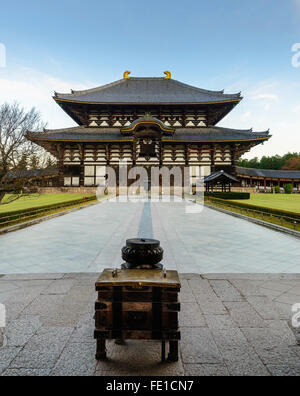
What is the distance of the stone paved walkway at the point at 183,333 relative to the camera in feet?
5.40

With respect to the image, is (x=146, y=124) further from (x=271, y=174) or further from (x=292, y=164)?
(x=292, y=164)

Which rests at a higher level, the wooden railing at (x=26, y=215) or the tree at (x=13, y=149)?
the tree at (x=13, y=149)

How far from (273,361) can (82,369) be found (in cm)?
159

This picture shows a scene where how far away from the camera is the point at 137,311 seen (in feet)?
5.49

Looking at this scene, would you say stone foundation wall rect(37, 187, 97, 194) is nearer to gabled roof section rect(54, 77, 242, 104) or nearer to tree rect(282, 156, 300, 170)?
gabled roof section rect(54, 77, 242, 104)

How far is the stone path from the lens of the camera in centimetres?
401

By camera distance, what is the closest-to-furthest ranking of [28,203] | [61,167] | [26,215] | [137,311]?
1. [137,311]
2. [26,215]
3. [28,203]
4. [61,167]

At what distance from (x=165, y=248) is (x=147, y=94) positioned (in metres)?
30.7

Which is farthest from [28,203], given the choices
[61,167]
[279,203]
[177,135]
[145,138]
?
[177,135]

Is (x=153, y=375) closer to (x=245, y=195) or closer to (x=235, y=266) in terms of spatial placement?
(x=235, y=266)

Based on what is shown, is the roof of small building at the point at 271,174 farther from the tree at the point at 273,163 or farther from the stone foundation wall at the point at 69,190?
the tree at the point at 273,163

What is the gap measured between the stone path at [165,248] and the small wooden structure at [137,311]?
2.16 metres

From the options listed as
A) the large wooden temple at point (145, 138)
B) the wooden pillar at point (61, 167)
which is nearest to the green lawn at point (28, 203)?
the wooden pillar at point (61, 167)

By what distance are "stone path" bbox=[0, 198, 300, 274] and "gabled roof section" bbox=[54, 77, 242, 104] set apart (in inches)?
941
